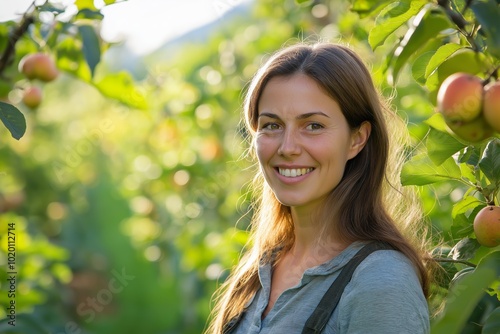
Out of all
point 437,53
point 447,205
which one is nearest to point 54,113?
point 447,205

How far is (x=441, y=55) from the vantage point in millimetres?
1136

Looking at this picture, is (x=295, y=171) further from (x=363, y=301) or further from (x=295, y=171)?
(x=363, y=301)

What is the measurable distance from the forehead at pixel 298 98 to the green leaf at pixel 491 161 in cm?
33

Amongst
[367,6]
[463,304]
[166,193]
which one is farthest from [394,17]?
[166,193]

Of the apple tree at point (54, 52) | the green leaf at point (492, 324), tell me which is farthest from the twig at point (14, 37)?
the green leaf at point (492, 324)

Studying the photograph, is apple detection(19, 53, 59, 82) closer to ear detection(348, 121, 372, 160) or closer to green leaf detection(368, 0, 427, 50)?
ear detection(348, 121, 372, 160)

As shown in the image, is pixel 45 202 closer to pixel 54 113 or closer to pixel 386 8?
pixel 54 113

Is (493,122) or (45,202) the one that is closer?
(493,122)

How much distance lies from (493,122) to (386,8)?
0.45 meters

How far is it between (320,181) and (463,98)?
0.61 meters

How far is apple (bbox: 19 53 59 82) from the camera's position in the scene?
204cm

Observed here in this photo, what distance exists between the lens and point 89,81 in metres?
2.09

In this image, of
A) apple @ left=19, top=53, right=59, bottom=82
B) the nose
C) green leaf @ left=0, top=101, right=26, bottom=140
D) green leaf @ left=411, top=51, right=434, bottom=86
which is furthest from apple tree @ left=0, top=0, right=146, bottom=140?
green leaf @ left=411, top=51, right=434, bottom=86

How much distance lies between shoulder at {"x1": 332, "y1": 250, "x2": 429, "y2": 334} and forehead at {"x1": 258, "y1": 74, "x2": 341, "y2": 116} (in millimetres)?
312
